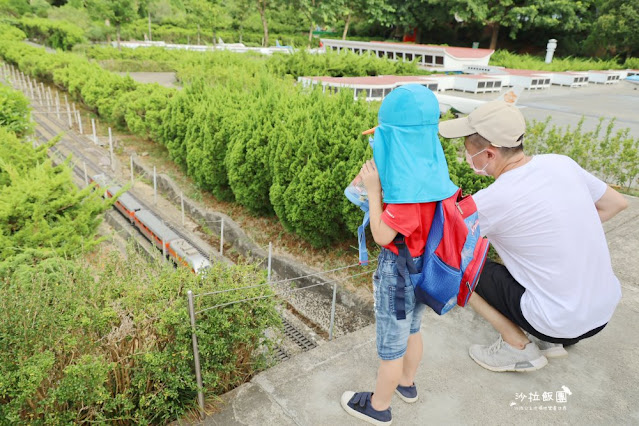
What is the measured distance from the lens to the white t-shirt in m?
2.46

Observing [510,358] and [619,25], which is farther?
[619,25]

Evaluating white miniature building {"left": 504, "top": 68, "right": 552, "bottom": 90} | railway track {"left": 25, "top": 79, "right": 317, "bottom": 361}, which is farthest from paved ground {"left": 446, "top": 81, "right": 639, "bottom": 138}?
railway track {"left": 25, "top": 79, "right": 317, "bottom": 361}

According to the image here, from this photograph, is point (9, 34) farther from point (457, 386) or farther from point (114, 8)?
point (457, 386)

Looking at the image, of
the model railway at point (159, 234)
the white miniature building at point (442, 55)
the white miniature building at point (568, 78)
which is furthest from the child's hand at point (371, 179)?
the white miniature building at point (568, 78)

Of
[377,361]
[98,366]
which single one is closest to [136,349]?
[98,366]

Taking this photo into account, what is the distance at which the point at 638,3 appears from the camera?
32.6 meters

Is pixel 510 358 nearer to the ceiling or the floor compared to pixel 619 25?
nearer to the floor

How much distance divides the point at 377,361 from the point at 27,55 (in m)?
28.6

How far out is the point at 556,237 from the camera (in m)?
2.46

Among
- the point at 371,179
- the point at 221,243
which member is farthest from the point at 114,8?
the point at 371,179

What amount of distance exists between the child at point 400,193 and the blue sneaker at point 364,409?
27 centimetres

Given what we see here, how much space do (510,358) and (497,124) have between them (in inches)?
62.3

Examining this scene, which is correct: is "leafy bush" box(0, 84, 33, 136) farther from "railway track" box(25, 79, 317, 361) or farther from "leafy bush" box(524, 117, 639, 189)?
"leafy bush" box(524, 117, 639, 189)

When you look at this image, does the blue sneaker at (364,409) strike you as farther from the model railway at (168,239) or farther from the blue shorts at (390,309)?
the model railway at (168,239)
